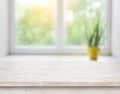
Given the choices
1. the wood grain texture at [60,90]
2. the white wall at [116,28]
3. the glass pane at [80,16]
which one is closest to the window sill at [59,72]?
the wood grain texture at [60,90]

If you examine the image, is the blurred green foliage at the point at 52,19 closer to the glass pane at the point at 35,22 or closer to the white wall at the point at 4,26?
the glass pane at the point at 35,22

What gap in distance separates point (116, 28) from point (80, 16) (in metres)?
0.35

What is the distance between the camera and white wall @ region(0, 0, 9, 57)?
1.91m

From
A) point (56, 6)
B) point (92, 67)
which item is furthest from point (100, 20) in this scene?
point (92, 67)

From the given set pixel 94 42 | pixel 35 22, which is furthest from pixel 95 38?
pixel 35 22

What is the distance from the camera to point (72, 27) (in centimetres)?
214

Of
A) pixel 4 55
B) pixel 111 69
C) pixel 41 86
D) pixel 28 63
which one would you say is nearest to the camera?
pixel 41 86

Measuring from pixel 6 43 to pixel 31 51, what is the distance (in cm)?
23

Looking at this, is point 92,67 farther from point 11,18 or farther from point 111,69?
point 11,18

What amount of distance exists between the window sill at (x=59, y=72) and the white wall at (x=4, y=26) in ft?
0.44

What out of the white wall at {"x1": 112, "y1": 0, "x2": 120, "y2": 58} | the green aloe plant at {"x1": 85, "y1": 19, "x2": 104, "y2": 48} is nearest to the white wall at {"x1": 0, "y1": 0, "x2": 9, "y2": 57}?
the green aloe plant at {"x1": 85, "y1": 19, "x2": 104, "y2": 48}

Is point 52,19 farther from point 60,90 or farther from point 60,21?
point 60,90

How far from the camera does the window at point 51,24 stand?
2.13 meters

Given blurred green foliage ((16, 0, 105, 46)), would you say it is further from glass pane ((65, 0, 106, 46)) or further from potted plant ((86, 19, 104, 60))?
potted plant ((86, 19, 104, 60))
